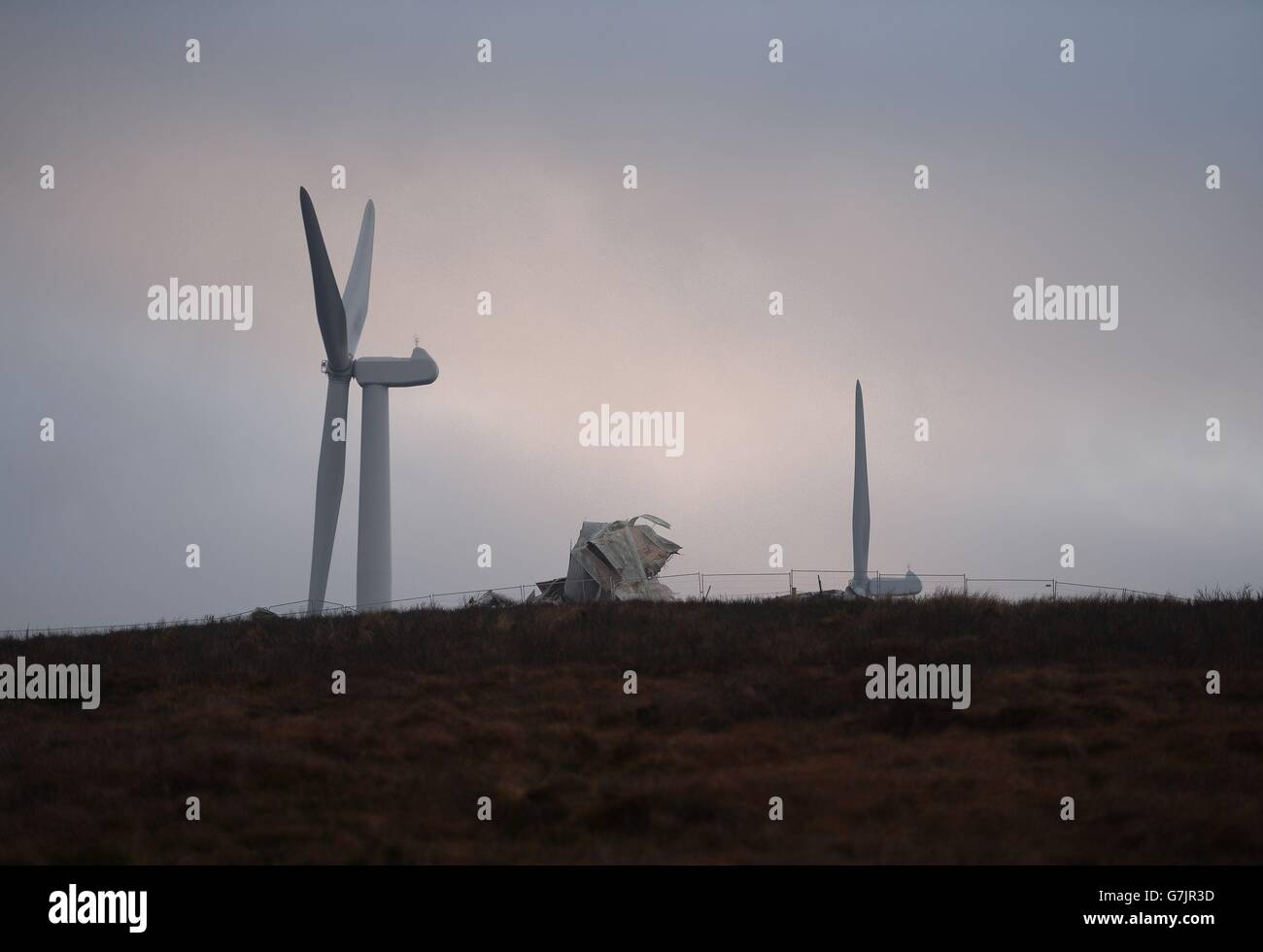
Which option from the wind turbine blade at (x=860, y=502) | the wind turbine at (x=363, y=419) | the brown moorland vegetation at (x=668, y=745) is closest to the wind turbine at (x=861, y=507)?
the wind turbine blade at (x=860, y=502)

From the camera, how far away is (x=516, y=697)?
2367cm

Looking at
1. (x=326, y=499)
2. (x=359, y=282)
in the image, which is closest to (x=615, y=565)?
(x=326, y=499)

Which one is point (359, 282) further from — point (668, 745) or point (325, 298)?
point (668, 745)

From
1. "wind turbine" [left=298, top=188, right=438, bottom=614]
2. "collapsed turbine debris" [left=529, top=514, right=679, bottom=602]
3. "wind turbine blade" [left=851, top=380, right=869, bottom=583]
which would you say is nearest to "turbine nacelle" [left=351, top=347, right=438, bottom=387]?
"wind turbine" [left=298, top=188, right=438, bottom=614]

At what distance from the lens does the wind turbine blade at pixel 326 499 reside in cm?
4691

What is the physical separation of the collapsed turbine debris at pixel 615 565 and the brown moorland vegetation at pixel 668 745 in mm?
9630

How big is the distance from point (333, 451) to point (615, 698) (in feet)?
92.8

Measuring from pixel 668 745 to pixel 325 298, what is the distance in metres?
31.5
